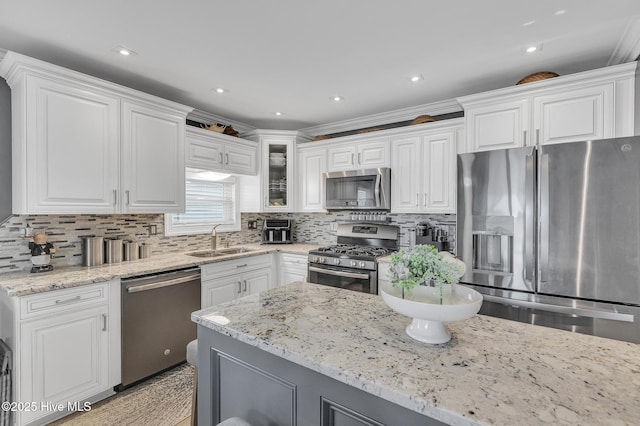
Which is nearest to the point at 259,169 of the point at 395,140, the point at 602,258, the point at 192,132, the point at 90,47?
the point at 192,132

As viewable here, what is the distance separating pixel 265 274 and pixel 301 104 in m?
2.03

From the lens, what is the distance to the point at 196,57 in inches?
91.7

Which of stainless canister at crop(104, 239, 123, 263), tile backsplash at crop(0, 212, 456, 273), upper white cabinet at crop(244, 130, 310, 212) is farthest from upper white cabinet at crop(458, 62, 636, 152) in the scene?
stainless canister at crop(104, 239, 123, 263)

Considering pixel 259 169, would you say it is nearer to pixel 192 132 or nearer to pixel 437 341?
pixel 192 132

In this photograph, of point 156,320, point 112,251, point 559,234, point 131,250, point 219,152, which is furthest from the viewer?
point 219,152

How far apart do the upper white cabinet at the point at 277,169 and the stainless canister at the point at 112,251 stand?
1.68 meters

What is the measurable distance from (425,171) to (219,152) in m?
2.30

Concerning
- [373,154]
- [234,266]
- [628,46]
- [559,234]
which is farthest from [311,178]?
[628,46]

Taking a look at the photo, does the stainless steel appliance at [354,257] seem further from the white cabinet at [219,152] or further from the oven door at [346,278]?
the white cabinet at [219,152]

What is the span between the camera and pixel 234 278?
3.28 m

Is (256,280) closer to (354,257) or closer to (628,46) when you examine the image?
(354,257)

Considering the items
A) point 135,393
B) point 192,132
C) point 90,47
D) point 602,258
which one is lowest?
point 135,393

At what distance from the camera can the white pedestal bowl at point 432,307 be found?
98 cm

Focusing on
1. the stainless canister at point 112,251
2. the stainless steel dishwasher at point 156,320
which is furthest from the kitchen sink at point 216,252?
the stainless canister at point 112,251
